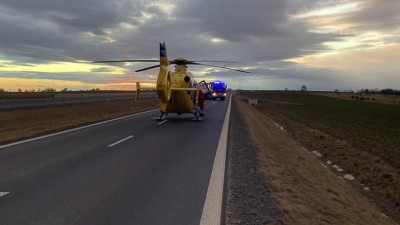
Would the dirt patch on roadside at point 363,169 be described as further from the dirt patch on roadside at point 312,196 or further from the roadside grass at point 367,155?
the dirt patch on roadside at point 312,196

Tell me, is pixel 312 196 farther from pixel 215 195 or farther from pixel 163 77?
pixel 163 77

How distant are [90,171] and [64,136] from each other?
7.10 meters

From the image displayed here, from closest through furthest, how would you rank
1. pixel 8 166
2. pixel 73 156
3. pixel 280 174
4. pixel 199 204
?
Answer: pixel 199 204 → pixel 8 166 → pixel 280 174 → pixel 73 156

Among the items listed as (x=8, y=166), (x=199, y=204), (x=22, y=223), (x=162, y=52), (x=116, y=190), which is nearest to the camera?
(x=22, y=223)

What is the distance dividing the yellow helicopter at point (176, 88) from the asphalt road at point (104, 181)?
7144 mm

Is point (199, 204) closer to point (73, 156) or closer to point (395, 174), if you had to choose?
point (73, 156)

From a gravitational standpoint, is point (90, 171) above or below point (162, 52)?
below

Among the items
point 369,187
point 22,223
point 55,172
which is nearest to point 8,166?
point 55,172

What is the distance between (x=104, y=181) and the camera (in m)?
8.23

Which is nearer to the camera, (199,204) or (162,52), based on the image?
(199,204)

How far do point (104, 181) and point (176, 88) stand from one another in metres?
14.8

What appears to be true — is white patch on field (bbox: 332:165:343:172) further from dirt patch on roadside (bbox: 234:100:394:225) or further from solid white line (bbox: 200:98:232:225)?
solid white line (bbox: 200:98:232:225)

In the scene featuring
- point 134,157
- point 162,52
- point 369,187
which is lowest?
point 369,187

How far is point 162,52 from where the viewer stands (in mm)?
21500
